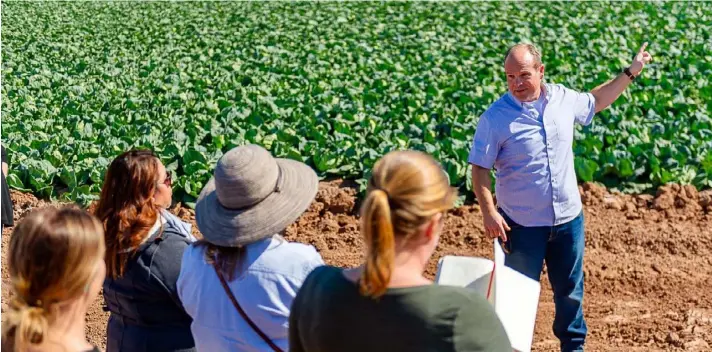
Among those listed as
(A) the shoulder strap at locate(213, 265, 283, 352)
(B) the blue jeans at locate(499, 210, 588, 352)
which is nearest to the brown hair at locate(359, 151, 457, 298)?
(A) the shoulder strap at locate(213, 265, 283, 352)

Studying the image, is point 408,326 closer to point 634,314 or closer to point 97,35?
point 634,314

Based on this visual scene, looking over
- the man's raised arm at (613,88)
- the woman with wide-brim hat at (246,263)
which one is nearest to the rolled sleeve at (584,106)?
the man's raised arm at (613,88)

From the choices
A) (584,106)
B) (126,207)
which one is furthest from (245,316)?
(584,106)

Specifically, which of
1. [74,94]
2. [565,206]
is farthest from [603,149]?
[74,94]

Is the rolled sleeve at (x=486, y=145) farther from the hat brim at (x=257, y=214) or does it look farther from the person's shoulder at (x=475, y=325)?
the person's shoulder at (x=475, y=325)

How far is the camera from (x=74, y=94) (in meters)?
12.3

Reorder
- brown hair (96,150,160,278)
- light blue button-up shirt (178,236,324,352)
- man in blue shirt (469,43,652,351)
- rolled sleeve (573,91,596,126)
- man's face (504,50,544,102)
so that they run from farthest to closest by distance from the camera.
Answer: rolled sleeve (573,91,596,126)
man in blue shirt (469,43,652,351)
man's face (504,50,544,102)
brown hair (96,150,160,278)
light blue button-up shirt (178,236,324,352)

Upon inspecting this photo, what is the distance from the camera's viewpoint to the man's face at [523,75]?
190 inches

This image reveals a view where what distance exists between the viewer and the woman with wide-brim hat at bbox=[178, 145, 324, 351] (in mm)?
3057

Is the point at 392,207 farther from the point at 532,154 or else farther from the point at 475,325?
the point at 532,154

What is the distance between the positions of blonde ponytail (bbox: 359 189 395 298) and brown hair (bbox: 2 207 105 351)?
755 millimetres

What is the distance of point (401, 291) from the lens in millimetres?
2494

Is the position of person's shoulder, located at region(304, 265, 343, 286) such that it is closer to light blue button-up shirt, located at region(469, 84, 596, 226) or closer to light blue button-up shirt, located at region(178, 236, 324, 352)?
light blue button-up shirt, located at region(178, 236, 324, 352)

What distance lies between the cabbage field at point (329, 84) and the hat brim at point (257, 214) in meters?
5.19
